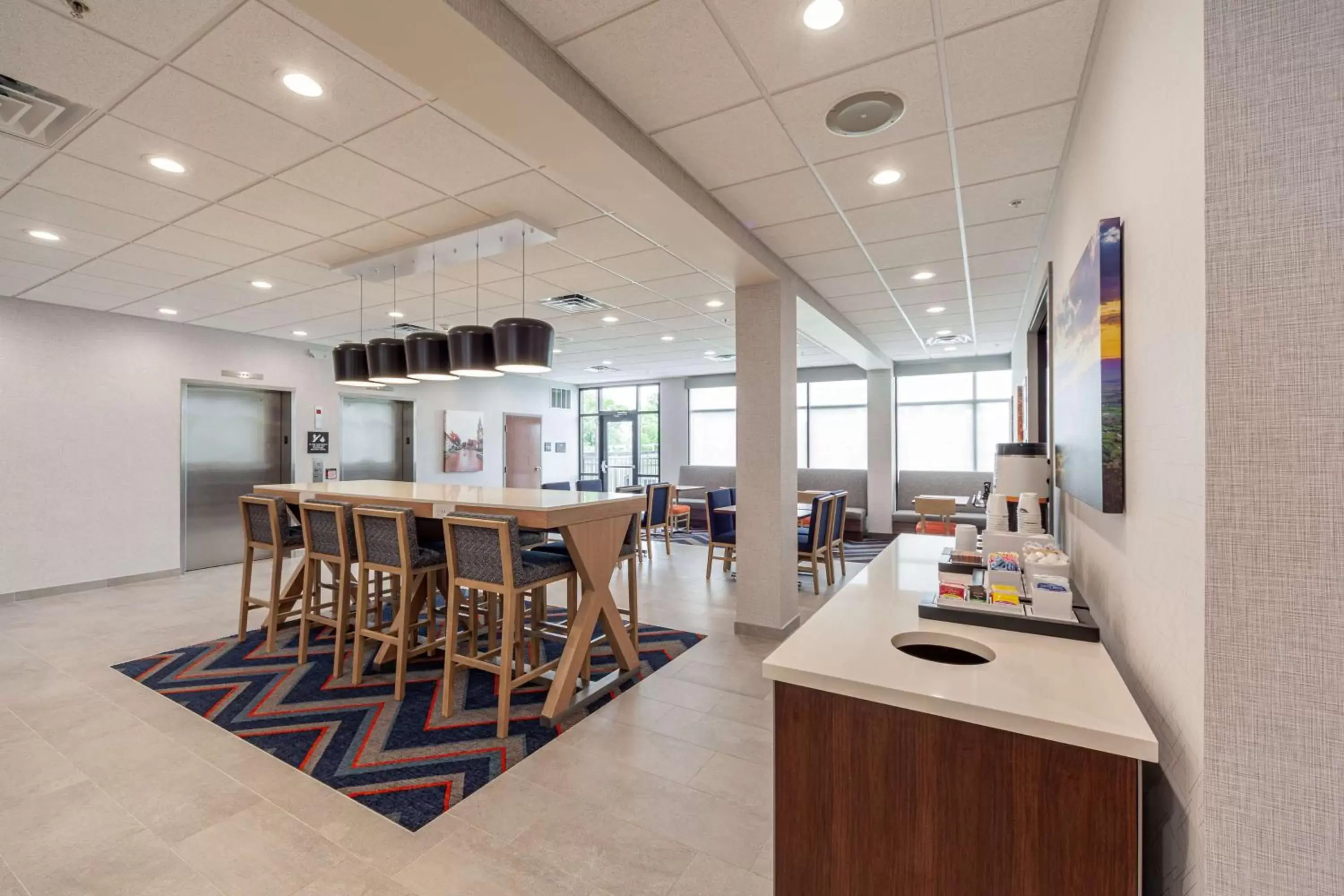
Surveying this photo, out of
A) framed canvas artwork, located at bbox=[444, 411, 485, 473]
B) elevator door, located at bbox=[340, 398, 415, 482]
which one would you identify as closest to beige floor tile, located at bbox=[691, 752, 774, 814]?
elevator door, located at bbox=[340, 398, 415, 482]

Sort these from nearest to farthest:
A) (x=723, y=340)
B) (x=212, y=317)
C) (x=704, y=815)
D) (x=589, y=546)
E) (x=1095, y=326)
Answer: (x=1095, y=326) → (x=704, y=815) → (x=589, y=546) → (x=212, y=317) → (x=723, y=340)

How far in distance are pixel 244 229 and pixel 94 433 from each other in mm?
3752

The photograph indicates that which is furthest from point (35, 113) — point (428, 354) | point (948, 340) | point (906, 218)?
point (948, 340)

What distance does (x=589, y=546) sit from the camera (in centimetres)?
310

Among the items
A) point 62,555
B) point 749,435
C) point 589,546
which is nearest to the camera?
point 589,546

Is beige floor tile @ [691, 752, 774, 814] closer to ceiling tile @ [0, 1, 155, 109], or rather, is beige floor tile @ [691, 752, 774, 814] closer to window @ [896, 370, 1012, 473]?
ceiling tile @ [0, 1, 155, 109]

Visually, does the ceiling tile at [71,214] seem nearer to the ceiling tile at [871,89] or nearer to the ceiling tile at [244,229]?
the ceiling tile at [244,229]

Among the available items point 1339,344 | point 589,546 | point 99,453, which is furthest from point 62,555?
point 1339,344

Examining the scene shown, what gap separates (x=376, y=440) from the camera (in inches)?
320

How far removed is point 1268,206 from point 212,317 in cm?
758

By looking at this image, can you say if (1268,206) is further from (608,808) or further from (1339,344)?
(608,808)

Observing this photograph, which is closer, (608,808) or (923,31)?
(923,31)

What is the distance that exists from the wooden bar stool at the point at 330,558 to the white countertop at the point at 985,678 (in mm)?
2917

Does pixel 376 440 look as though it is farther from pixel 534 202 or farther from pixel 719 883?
pixel 719 883
